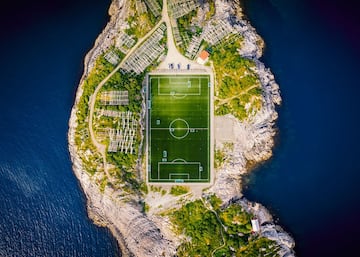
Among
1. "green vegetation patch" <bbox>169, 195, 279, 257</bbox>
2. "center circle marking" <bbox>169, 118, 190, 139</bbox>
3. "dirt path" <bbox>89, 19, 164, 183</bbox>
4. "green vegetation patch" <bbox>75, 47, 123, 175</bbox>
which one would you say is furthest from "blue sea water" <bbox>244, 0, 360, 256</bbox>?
"green vegetation patch" <bbox>75, 47, 123, 175</bbox>

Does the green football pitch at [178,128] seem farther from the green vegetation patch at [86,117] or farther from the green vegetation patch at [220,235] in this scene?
the green vegetation patch at [86,117]

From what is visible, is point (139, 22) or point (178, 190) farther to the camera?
point (178, 190)

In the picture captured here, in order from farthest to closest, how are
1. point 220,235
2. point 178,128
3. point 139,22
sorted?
1. point 178,128
2. point 139,22
3. point 220,235

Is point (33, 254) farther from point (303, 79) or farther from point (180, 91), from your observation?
point (303, 79)

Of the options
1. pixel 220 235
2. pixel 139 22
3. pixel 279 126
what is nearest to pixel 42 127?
pixel 139 22

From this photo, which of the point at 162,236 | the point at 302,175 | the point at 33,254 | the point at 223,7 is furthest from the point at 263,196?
the point at 33,254

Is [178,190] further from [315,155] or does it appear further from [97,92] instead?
[315,155]

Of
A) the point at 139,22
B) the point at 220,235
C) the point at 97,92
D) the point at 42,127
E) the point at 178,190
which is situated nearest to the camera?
the point at 220,235

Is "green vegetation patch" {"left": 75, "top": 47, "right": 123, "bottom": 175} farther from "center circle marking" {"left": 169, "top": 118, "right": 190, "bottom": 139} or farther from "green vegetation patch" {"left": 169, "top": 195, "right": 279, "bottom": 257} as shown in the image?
"green vegetation patch" {"left": 169, "top": 195, "right": 279, "bottom": 257}

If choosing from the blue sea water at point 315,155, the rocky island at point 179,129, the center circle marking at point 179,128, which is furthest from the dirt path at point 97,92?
the blue sea water at point 315,155
